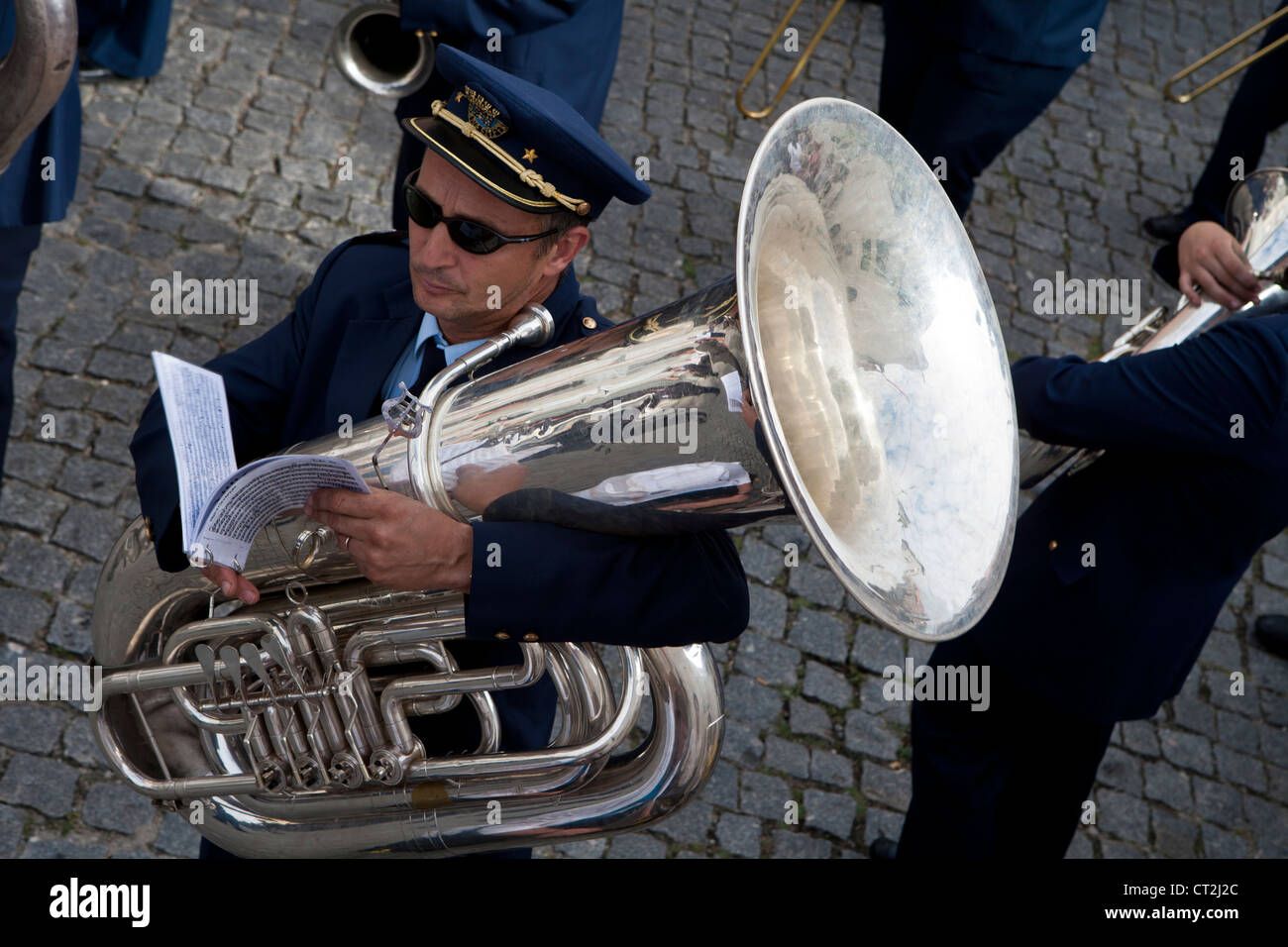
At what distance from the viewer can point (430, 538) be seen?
2045mm

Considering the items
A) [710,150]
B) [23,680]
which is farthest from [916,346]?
[710,150]

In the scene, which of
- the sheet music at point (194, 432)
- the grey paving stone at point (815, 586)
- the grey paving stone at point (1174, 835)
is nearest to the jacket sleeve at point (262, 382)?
the sheet music at point (194, 432)

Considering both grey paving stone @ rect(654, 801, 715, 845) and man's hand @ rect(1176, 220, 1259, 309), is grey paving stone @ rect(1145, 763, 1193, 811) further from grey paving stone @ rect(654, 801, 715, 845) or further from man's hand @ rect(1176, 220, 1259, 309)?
man's hand @ rect(1176, 220, 1259, 309)

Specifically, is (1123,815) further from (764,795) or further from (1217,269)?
(1217,269)

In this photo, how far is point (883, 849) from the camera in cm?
381

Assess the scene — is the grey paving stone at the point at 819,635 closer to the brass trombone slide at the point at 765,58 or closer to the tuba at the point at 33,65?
the brass trombone slide at the point at 765,58

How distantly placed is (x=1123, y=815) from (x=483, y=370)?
2.86 meters

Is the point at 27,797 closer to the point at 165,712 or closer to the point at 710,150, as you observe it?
the point at 165,712

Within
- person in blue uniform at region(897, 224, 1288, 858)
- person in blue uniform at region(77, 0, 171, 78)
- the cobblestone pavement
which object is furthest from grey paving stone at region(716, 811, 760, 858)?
person in blue uniform at region(77, 0, 171, 78)

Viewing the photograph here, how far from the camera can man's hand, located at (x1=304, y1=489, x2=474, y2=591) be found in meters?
2.03

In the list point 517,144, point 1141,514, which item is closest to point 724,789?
point 1141,514

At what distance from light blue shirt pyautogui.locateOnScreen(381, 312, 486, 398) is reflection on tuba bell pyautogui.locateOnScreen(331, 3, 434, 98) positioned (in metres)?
1.72

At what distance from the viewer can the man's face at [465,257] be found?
2.26 meters
